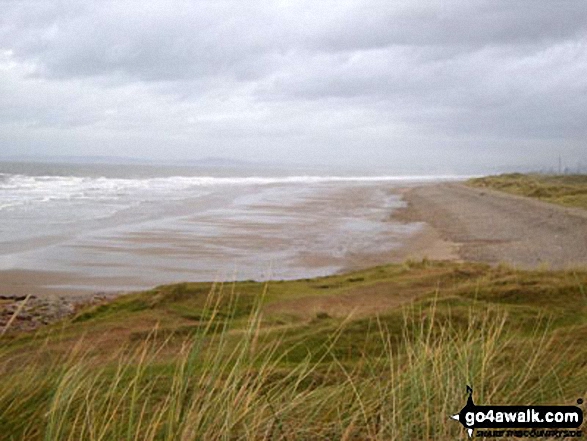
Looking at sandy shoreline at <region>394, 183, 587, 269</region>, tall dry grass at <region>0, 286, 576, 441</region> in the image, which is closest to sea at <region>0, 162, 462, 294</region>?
sandy shoreline at <region>394, 183, 587, 269</region>

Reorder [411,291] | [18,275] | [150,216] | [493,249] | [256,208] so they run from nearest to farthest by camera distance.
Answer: [411,291] < [18,275] < [493,249] < [150,216] < [256,208]

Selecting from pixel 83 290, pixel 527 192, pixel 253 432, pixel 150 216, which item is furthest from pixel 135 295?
pixel 527 192

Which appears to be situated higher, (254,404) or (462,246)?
(254,404)

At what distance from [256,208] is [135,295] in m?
22.3

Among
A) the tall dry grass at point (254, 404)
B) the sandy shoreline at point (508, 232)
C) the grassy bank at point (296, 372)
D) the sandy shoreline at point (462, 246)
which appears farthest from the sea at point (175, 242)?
the tall dry grass at point (254, 404)

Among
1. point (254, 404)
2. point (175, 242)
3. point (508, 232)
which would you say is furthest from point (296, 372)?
point (508, 232)

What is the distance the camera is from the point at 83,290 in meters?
12.5

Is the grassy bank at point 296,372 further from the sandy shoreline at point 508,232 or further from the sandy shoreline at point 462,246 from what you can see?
the sandy shoreline at point 508,232

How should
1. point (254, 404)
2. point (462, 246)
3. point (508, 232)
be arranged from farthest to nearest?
point (508, 232) < point (462, 246) < point (254, 404)

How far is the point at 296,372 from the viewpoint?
4.14 metres

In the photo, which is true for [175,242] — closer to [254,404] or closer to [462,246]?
[462,246]

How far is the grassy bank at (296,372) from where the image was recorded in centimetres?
249

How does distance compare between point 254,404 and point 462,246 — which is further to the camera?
point 462,246

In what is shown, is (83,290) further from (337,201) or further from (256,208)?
(337,201)
